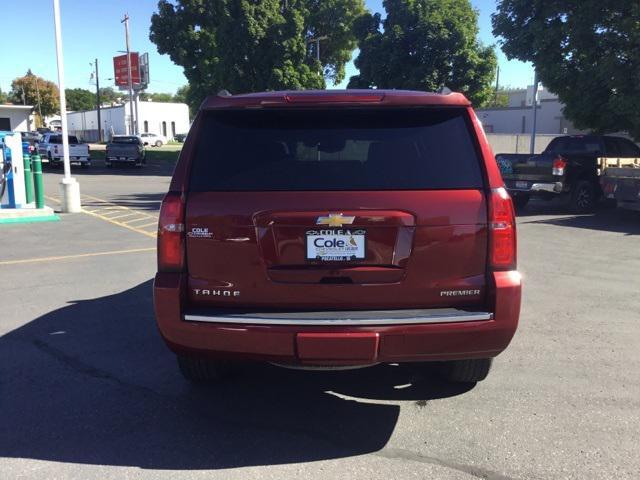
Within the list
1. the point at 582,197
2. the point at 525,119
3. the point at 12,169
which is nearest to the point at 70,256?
the point at 12,169

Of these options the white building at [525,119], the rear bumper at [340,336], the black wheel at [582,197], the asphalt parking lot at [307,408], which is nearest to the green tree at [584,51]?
the black wheel at [582,197]

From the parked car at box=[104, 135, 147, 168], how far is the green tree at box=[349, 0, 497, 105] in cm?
1440

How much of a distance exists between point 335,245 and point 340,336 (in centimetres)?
50

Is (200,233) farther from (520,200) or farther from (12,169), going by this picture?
(520,200)

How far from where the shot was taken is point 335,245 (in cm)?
325

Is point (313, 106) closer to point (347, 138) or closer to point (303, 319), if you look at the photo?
point (347, 138)

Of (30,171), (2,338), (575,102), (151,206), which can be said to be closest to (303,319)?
(2,338)

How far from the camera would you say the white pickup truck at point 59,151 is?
1228 inches

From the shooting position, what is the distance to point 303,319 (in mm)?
3186

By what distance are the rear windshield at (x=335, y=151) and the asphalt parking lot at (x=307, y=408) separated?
4.98ft

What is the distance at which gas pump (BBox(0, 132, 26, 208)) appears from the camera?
41.3 ft

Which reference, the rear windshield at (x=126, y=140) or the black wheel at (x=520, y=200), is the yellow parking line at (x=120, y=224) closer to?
the black wheel at (x=520, y=200)

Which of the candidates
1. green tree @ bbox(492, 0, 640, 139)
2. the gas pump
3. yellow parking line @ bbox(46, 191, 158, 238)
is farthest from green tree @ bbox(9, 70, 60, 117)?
green tree @ bbox(492, 0, 640, 139)

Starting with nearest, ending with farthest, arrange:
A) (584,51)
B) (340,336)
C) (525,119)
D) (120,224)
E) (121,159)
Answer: (340,336) < (120,224) < (584,51) < (121,159) < (525,119)
